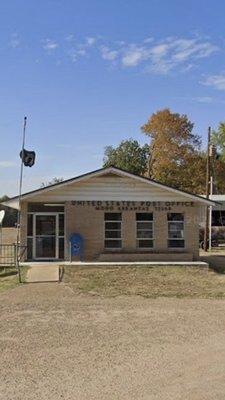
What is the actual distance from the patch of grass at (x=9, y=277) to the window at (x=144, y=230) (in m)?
5.85

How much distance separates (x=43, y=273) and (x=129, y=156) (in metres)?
55.3

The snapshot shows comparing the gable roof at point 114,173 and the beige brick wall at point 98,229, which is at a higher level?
the gable roof at point 114,173

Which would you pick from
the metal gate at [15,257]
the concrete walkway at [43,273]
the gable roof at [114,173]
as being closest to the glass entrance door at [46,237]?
the metal gate at [15,257]

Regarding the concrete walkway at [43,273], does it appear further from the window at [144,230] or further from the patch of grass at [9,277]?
the window at [144,230]

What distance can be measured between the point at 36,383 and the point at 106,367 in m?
1.24

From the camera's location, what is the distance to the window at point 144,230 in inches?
1045

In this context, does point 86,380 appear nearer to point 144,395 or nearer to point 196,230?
point 144,395

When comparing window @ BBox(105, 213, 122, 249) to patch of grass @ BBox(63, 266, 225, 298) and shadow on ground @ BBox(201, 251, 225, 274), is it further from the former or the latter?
A: shadow on ground @ BBox(201, 251, 225, 274)

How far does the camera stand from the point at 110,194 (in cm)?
2641

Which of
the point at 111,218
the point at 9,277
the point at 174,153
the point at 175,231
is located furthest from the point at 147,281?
the point at 174,153

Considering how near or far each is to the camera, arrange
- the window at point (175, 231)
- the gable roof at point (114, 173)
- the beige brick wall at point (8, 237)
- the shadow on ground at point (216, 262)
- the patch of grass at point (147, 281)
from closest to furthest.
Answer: the patch of grass at point (147, 281), the shadow on ground at point (216, 262), the gable roof at point (114, 173), the window at point (175, 231), the beige brick wall at point (8, 237)

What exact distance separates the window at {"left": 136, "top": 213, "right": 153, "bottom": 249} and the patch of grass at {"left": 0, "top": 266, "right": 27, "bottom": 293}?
585 centimetres

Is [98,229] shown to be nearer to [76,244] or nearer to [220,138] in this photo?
[76,244]

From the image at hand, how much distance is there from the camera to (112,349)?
9859 millimetres
